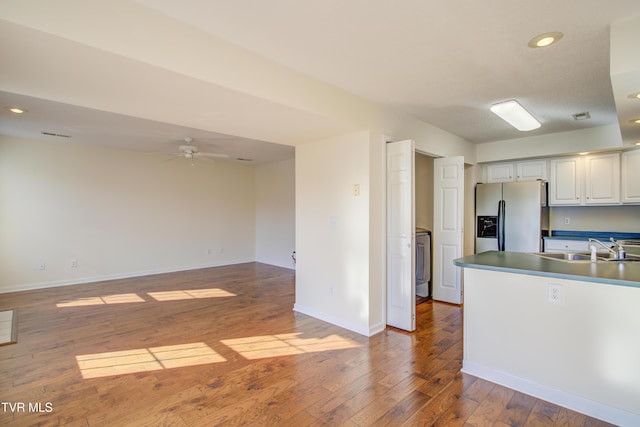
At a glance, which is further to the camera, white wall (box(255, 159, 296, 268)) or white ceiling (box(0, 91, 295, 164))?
white wall (box(255, 159, 296, 268))

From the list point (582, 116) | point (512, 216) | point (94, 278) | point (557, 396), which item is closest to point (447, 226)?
point (512, 216)

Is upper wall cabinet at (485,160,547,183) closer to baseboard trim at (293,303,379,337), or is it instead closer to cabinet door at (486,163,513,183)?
cabinet door at (486,163,513,183)

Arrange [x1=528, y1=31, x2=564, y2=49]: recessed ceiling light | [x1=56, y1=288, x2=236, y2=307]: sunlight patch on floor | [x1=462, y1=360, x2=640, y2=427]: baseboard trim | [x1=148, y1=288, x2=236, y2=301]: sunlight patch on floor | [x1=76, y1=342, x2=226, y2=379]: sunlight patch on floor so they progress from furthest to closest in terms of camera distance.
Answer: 1. [x1=148, y1=288, x2=236, y2=301]: sunlight patch on floor
2. [x1=56, y1=288, x2=236, y2=307]: sunlight patch on floor
3. [x1=76, y1=342, x2=226, y2=379]: sunlight patch on floor
4. [x1=528, y1=31, x2=564, y2=49]: recessed ceiling light
5. [x1=462, y1=360, x2=640, y2=427]: baseboard trim

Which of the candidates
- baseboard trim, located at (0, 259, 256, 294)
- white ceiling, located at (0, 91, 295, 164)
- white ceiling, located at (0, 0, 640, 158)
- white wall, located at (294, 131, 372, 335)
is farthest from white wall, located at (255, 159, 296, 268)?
white ceiling, located at (0, 0, 640, 158)

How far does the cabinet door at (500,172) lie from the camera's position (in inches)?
210

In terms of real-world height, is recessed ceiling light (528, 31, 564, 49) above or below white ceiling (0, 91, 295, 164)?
below

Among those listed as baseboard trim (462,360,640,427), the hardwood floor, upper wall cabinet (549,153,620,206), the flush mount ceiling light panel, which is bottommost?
the hardwood floor

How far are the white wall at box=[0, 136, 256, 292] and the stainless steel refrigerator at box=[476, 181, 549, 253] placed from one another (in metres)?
5.57

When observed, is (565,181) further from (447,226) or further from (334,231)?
(334,231)

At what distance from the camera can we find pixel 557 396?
2139 mm

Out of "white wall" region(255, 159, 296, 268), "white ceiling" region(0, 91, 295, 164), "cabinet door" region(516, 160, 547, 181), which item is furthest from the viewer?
"white wall" region(255, 159, 296, 268)

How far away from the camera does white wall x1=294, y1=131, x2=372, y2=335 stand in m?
3.40

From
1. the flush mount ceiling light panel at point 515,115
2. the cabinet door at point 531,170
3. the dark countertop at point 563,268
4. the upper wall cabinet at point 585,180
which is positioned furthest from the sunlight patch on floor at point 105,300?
the upper wall cabinet at point 585,180

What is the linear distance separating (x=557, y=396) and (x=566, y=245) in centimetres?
337
